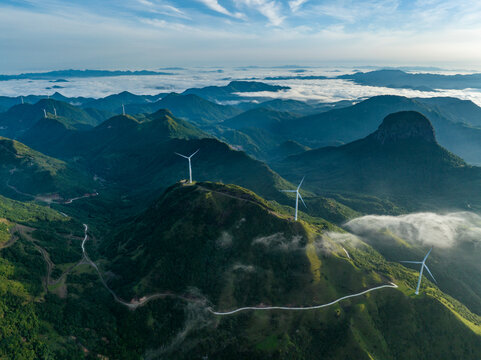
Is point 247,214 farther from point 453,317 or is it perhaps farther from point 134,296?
point 453,317

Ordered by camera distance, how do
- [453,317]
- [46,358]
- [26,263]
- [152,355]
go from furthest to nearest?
[26,263], [453,317], [152,355], [46,358]

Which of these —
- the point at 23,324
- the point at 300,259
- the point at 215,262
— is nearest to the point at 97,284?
the point at 23,324

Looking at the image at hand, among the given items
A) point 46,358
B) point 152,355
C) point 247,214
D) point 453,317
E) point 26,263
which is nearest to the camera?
point 46,358

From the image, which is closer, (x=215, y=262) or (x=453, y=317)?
(x=453, y=317)

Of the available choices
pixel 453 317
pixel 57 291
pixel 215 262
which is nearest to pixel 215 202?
pixel 215 262

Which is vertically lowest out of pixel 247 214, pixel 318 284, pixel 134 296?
pixel 134 296

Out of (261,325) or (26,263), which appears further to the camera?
(26,263)

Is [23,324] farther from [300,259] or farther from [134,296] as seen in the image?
[300,259]

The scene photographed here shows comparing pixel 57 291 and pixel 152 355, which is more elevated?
pixel 57 291

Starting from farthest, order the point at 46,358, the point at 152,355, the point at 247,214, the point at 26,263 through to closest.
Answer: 1. the point at 247,214
2. the point at 26,263
3. the point at 152,355
4. the point at 46,358
